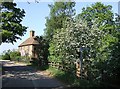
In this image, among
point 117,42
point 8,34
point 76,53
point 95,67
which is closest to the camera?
point 117,42

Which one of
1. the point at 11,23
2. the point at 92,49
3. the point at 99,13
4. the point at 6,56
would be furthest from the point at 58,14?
the point at 6,56

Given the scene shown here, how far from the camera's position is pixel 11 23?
38219 mm

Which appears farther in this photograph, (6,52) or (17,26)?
(6,52)

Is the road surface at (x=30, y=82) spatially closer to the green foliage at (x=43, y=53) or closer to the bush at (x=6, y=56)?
the green foliage at (x=43, y=53)

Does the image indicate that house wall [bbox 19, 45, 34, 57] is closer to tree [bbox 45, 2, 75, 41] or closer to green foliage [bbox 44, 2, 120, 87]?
tree [bbox 45, 2, 75, 41]

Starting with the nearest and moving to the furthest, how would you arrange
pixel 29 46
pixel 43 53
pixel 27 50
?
pixel 43 53 < pixel 29 46 < pixel 27 50

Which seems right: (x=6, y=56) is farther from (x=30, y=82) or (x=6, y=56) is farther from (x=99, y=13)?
(x=30, y=82)

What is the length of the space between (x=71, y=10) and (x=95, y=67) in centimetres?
3574

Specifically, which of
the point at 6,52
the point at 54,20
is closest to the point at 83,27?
the point at 54,20

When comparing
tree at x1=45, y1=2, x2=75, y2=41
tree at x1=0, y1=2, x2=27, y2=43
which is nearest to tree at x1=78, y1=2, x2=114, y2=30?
tree at x1=45, y1=2, x2=75, y2=41

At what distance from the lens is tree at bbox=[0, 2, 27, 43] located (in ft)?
120

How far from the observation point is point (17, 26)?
38.4 m

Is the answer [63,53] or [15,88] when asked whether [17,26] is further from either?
[15,88]

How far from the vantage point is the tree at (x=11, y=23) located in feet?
120
